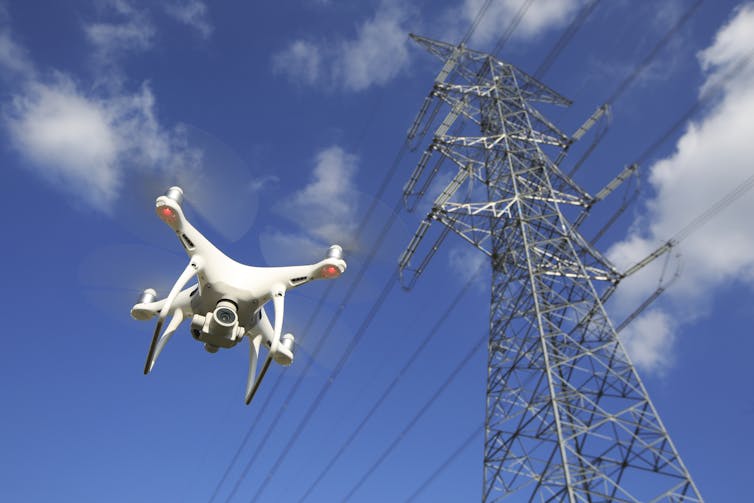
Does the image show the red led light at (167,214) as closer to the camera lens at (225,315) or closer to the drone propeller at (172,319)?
the drone propeller at (172,319)

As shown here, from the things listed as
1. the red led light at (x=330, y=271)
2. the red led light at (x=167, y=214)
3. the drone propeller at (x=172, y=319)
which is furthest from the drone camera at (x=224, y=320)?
the red led light at (x=330, y=271)

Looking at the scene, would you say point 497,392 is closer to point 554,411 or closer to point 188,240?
point 554,411

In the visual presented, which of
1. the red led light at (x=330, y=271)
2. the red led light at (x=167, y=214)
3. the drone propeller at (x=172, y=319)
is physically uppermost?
the red led light at (x=330, y=271)

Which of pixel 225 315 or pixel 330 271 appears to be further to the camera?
pixel 330 271

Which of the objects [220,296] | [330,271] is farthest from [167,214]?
[330,271]

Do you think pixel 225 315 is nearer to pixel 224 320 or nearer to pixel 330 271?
pixel 224 320

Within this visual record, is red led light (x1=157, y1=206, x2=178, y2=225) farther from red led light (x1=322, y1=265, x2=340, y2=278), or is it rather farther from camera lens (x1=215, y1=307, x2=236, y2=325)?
red led light (x1=322, y1=265, x2=340, y2=278)
